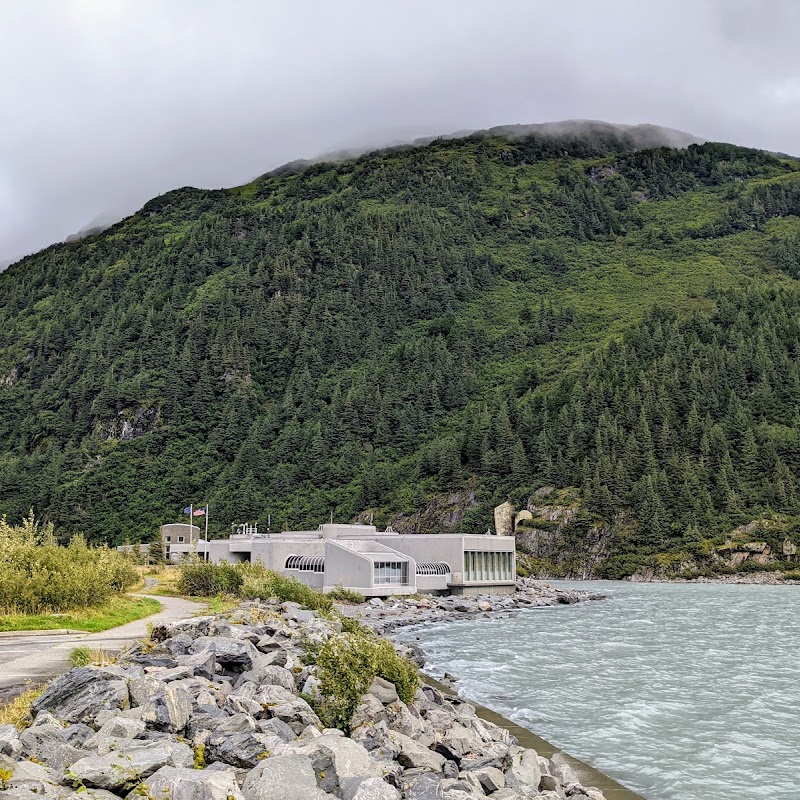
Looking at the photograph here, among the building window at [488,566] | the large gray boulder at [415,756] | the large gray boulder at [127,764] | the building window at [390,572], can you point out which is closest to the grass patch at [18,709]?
the large gray boulder at [127,764]

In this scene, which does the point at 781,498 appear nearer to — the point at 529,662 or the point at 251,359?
the point at 529,662

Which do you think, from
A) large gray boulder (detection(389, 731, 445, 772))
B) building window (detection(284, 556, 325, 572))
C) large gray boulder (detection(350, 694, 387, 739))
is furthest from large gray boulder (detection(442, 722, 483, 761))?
building window (detection(284, 556, 325, 572))

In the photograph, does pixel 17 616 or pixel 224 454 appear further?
pixel 224 454

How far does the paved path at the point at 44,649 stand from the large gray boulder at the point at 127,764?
189 inches

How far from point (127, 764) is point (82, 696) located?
2.62m

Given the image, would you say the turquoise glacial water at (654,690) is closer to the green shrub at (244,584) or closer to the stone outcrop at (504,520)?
the green shrub at (244,584)

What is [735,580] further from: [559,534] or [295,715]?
[295,715]

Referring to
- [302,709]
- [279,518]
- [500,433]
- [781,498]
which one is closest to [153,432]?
[279,518]

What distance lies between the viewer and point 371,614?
4550cm

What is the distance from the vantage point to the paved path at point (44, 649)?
510 inches

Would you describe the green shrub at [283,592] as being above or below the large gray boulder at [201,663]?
below

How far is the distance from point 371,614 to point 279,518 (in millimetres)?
72489

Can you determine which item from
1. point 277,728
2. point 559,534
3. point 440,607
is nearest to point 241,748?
point 277,728

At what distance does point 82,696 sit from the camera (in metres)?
9.88
